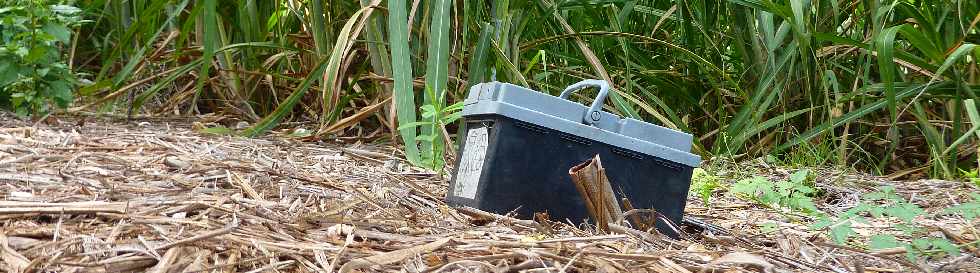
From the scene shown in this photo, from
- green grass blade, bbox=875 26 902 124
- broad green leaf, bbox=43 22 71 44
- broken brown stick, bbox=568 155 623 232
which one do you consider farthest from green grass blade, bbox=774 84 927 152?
broad green leaf, bbox=43 22 71 44

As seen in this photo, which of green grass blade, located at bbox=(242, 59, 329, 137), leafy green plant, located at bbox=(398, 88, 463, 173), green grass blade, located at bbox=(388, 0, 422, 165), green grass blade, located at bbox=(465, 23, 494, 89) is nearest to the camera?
leafy green plant, located at bbox=(398, 88, 463, 173)

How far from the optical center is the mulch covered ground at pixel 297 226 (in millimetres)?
1139

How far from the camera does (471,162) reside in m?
1.72

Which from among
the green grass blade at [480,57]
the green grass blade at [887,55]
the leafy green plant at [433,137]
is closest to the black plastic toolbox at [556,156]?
the leafy green plant at [433,137]

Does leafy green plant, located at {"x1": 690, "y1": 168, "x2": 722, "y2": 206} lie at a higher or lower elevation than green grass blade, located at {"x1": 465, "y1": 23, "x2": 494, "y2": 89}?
lower

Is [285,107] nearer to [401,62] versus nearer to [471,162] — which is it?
[401,62]

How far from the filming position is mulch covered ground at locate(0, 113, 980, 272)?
1.14 m

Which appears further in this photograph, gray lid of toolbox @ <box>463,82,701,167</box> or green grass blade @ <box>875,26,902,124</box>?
green grass blade @ <box>875,26,902,124</box>

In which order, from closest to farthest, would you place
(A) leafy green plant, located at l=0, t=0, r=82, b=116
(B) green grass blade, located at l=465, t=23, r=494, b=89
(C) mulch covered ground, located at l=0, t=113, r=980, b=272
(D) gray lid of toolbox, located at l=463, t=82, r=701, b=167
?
(C) mulch covered ground, located at l=0, t=113, r=980, b=272
(D) gray lid of toolbox, located at l=463, t=82, r=701, b=167
(B) green grass blade, located at l=465, t=23, r=494, b=89
(A) leafy green plant, located at l=0, t=0, r=82, b=116

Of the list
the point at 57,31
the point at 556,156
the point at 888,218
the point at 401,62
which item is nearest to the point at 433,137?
the point at 401,62

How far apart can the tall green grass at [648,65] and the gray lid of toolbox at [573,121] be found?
723 millimetres

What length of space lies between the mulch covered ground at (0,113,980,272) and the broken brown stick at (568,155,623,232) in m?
0.04

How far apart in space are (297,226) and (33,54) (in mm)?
1772

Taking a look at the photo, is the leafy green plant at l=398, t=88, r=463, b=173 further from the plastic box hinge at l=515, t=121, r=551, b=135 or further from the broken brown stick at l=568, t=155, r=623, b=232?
the broken brown stick at l=568, t=155, r=623, b=232
